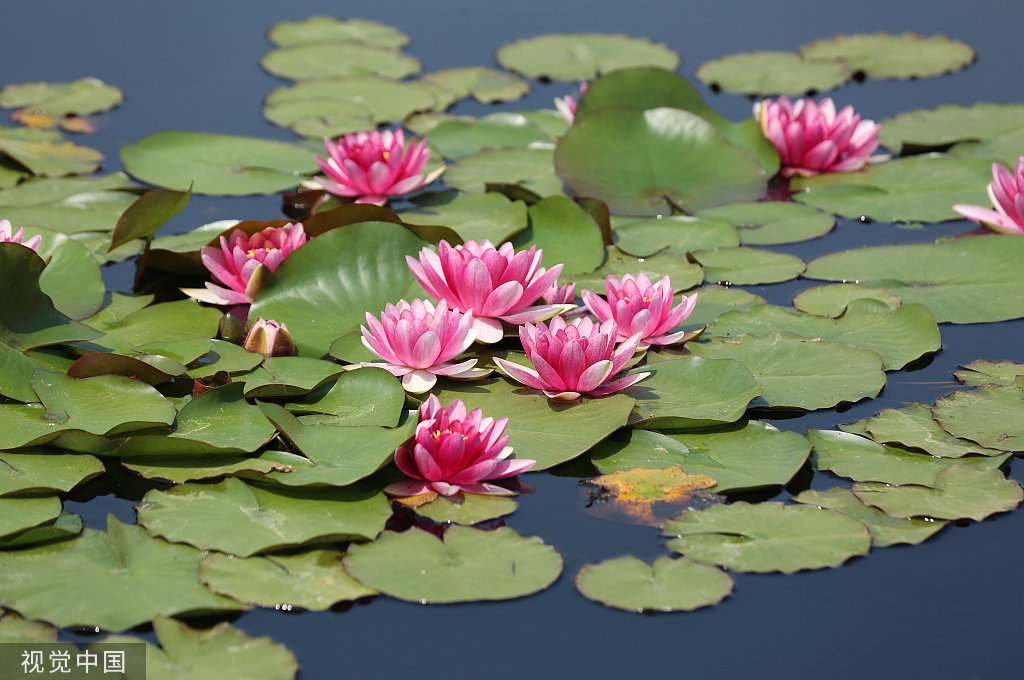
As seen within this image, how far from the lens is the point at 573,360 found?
2510 millimetres

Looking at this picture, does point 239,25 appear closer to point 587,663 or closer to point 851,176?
point 851,176

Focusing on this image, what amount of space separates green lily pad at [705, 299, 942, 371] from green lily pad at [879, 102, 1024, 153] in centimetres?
174

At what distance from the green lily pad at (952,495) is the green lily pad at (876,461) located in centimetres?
2

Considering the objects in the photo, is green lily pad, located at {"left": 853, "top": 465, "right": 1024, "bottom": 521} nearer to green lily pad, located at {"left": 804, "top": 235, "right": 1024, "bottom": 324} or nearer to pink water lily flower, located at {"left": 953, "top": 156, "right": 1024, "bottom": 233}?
green lily pad, located at {"left": 804, "top": 235, "right": 1024, "bottom": 324}

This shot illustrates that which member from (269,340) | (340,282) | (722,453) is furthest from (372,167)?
(722,453)

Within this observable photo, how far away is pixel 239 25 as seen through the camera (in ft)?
20.2

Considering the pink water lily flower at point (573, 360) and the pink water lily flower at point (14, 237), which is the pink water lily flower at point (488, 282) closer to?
the pink water lily flower at point (573, 360)

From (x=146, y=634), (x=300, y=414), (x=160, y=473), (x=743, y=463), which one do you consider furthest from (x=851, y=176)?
(x=146, y=634)

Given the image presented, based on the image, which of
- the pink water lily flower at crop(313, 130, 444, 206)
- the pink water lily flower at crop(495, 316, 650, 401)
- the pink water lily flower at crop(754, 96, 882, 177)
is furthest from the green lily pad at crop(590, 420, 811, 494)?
the pink water lily flower at crop(754, 96, 882, 177)

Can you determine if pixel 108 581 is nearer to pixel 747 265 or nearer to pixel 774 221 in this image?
pixel 747 265

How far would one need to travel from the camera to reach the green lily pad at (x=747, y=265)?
341cm

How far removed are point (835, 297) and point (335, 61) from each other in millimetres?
3517

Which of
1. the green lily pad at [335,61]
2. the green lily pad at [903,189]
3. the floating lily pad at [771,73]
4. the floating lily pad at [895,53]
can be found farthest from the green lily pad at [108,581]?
the floating lily pad at [895,53]

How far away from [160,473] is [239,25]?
456 centimetres
